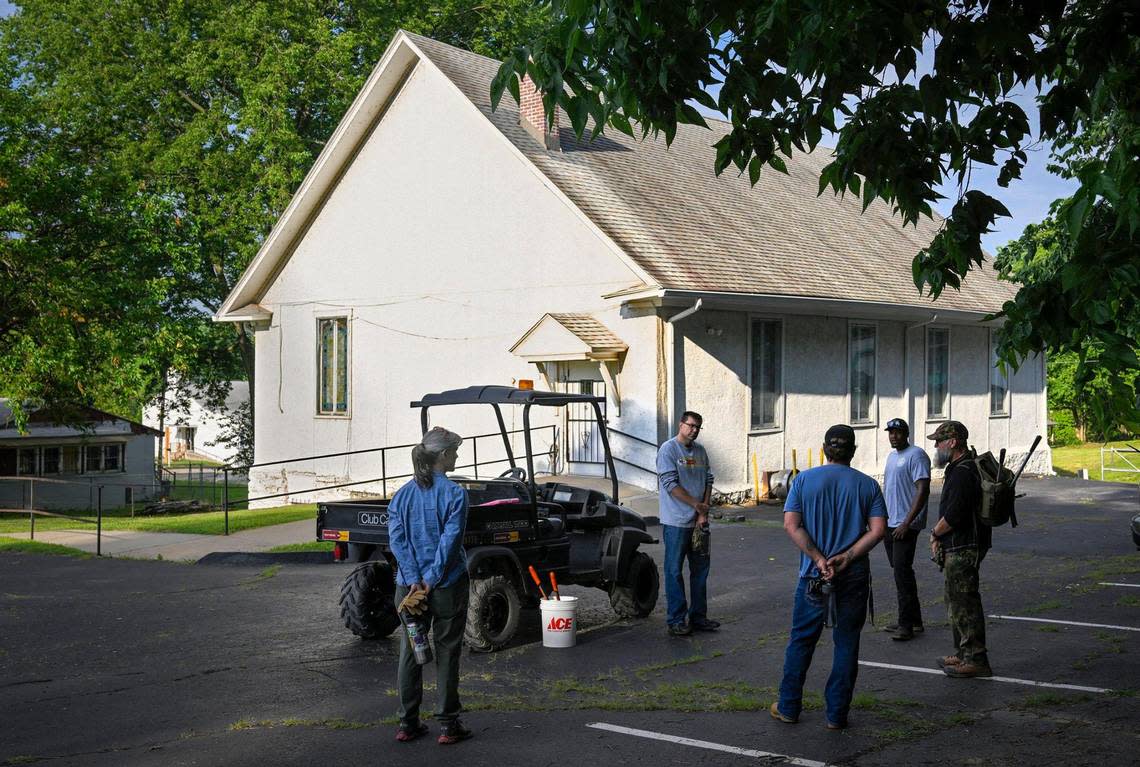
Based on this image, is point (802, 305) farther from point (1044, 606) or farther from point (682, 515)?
point (682, 515)

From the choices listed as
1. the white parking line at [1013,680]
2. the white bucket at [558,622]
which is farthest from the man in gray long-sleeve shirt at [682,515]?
the white parking line at [1013,680]

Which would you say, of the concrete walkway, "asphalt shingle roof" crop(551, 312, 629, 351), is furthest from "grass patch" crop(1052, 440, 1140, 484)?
the concrete walkway

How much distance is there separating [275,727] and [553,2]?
15.8ft

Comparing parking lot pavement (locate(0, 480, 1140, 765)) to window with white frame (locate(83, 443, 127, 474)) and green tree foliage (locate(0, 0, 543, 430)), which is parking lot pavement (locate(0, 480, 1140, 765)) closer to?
green tree foliage (locate(0, 0, 543, 430))

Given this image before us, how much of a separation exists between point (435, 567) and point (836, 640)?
2.51 m

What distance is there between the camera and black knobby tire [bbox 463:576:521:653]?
9.91 meters

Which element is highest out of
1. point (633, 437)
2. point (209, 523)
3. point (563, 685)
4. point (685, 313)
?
point (685, 313)

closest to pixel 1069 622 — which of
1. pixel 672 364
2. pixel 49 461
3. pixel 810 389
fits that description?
pixel 672 364

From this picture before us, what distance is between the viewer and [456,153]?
23.8 meters

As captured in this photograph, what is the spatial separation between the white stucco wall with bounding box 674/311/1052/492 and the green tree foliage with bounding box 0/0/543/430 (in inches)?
555

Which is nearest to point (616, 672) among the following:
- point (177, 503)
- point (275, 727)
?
point (275, 727)

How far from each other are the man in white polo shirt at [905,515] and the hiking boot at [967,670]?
1.43 m

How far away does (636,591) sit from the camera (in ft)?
37.5

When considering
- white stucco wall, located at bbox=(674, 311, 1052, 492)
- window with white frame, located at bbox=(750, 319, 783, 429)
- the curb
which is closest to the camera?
the curb
